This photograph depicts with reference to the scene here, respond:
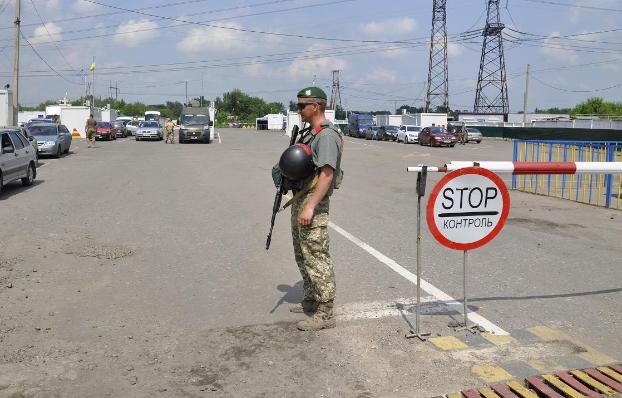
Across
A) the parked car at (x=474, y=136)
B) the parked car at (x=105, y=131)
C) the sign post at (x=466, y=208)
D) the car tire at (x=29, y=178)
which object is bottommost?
the car tire at (x=29, y=178)

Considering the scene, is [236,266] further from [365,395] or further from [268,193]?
[268,193]

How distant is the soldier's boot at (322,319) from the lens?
15.9ft

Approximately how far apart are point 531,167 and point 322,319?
2266 mm

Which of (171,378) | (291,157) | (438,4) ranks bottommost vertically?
(171,378)

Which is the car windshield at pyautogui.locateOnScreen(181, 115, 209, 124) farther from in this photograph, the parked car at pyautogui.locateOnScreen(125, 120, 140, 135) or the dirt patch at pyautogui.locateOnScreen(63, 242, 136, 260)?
the dirt patch at pyautogui.locateOnScreen(63, 242, 136, 260)

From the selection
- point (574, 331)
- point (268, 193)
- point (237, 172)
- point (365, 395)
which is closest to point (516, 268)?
point (574, 331)

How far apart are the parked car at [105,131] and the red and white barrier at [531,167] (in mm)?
43210

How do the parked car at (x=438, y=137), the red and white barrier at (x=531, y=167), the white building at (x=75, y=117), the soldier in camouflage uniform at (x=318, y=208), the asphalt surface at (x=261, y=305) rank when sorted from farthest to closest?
the white building at (x=75, y=117), the parked car at (x=438, y=137), the red and white barrier at (x=531, y=167), the soldier in camouflage uniform at (x=318, y=208), the asphalt surface at (x=261, y=305)

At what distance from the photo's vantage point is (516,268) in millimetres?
6965

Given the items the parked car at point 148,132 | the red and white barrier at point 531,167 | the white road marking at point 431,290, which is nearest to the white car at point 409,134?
the parked car at point 148,132

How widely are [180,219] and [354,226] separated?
2.98m

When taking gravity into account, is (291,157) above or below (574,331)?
above

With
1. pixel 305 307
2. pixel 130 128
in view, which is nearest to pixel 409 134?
pixel 130 128

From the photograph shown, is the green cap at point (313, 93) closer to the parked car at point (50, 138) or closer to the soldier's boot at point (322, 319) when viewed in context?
the soldier's boot at point (322, 319)
